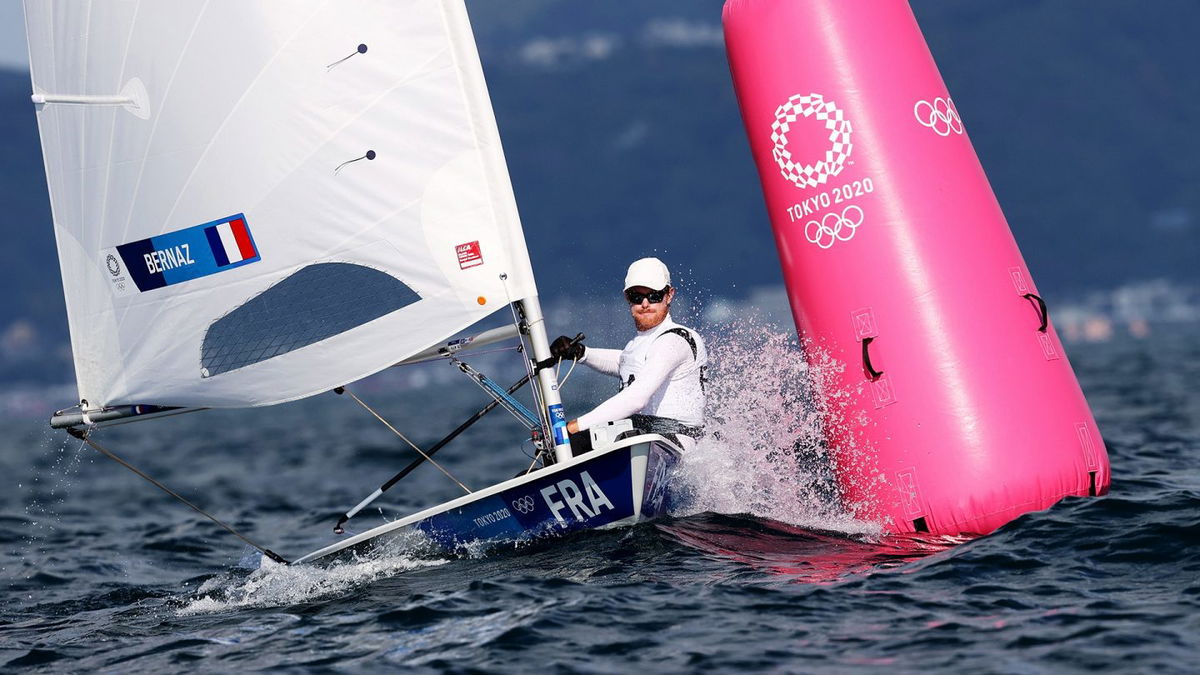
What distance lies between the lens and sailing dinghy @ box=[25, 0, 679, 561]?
6.58 metres

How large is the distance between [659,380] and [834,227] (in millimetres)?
1222

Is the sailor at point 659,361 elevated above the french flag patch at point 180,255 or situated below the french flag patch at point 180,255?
below

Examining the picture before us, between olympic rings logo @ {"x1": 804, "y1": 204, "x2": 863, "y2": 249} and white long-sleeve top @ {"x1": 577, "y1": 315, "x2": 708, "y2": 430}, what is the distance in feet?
2.71

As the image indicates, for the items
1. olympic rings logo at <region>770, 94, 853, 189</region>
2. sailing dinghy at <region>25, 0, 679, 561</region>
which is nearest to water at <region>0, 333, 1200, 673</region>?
sailing dinghy at <region>25, 0, 679, 561</region>

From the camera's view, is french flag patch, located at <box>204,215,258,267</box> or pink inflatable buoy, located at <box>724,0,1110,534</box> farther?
french flag patch, located at <box>204,215,258,267</box>

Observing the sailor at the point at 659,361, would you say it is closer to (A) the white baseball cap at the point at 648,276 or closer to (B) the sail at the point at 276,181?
(A) the white baseball cap at the point at 648,276

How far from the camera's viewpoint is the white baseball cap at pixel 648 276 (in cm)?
719

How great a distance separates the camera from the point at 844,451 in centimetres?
704

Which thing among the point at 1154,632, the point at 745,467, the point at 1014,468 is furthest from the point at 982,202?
the point at 1154,632

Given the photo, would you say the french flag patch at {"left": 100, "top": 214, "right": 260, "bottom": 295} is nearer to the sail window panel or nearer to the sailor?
the sail window panel

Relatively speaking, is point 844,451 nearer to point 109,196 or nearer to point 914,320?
point 914,320

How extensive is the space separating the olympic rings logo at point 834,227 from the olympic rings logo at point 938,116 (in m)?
0.62

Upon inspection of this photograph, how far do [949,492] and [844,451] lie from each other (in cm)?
63

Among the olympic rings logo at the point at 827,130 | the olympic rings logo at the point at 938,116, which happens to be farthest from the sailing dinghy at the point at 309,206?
the olympic rings logo at the point at 938,116
